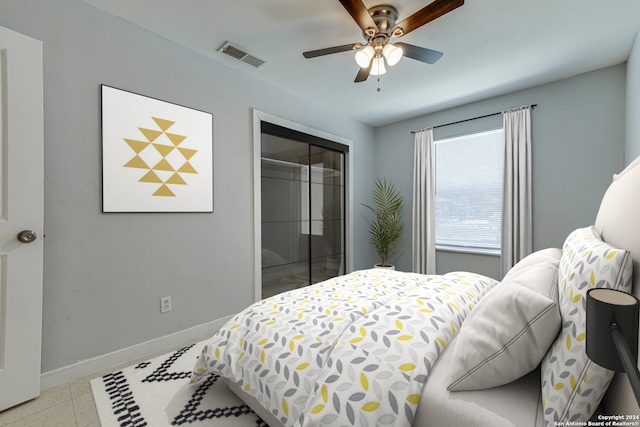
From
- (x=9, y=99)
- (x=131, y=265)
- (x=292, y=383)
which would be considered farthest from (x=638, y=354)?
(x=9, y=99)

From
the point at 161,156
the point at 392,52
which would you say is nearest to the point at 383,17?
the point at 392,52

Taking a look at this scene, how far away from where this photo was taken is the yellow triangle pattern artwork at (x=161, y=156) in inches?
83.8

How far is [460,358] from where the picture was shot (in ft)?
3.01

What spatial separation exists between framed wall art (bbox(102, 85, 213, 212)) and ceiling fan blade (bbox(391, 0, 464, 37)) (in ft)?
5.80

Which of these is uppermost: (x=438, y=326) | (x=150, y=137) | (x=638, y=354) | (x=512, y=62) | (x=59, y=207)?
(x=512, y=62)

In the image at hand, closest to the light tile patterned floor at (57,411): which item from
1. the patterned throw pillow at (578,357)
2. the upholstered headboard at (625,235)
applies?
the patterned throw pillow at (578,357)

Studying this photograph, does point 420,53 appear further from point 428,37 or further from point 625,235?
point 625,235

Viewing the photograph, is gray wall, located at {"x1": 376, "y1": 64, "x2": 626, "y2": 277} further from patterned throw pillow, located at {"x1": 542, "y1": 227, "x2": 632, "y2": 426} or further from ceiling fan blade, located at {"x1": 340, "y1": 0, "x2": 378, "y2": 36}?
patterned throw pillow, located at {"x1": 542, "y1": 227, "x2": 632, "y2": 426}

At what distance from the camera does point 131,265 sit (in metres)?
2.12

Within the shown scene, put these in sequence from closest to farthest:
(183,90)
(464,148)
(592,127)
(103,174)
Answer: (103,174) < (183,90) < (592,127) < (464,148)

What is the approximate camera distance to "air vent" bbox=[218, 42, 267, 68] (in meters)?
2.36

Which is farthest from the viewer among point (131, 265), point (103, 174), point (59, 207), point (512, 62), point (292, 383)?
point (512, 62)

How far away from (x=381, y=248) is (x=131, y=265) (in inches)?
121

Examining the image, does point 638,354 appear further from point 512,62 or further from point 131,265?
point 512,62
